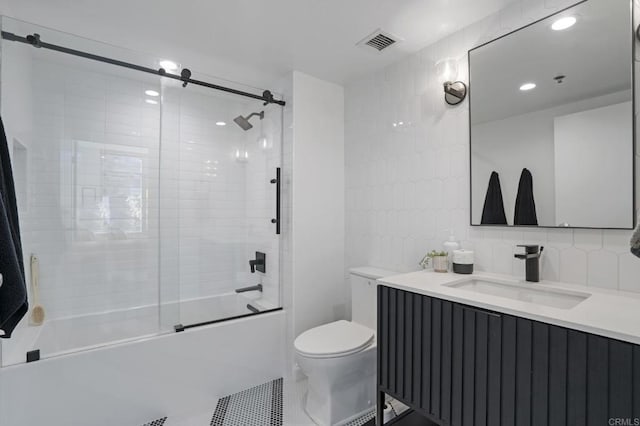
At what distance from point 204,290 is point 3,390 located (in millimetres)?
1243

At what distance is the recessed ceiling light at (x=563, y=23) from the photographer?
1440 millimetres

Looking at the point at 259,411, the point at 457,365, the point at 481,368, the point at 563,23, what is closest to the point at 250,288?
the point at 259,411

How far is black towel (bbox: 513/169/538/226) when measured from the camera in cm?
158

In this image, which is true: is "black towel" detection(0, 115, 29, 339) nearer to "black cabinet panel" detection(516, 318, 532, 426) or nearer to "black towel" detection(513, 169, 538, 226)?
"black cabinet panel" detection(516, 318, 532, 426)

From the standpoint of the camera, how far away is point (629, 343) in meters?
0.88

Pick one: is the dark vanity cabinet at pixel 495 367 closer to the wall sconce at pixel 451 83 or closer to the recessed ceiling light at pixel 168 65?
the wall sconce at pixel 451 83

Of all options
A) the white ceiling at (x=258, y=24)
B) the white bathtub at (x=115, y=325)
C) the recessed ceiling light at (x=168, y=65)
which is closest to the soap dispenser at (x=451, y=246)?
the white ceiling at (x=258, y=24)

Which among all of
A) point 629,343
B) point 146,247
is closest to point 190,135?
point 146,247

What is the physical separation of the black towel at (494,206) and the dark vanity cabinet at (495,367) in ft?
2.14

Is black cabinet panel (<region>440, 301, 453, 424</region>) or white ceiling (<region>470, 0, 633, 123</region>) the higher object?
white ceiling (<region>470, 0, 633, 123</region>)

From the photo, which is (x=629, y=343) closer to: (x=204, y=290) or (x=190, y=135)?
(x=204, y=290)

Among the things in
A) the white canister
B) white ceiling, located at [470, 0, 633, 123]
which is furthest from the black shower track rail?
the white canister

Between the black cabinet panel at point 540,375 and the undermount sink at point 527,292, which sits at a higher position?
the undermount sink at point 527,292

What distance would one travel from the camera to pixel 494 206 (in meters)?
1.71
